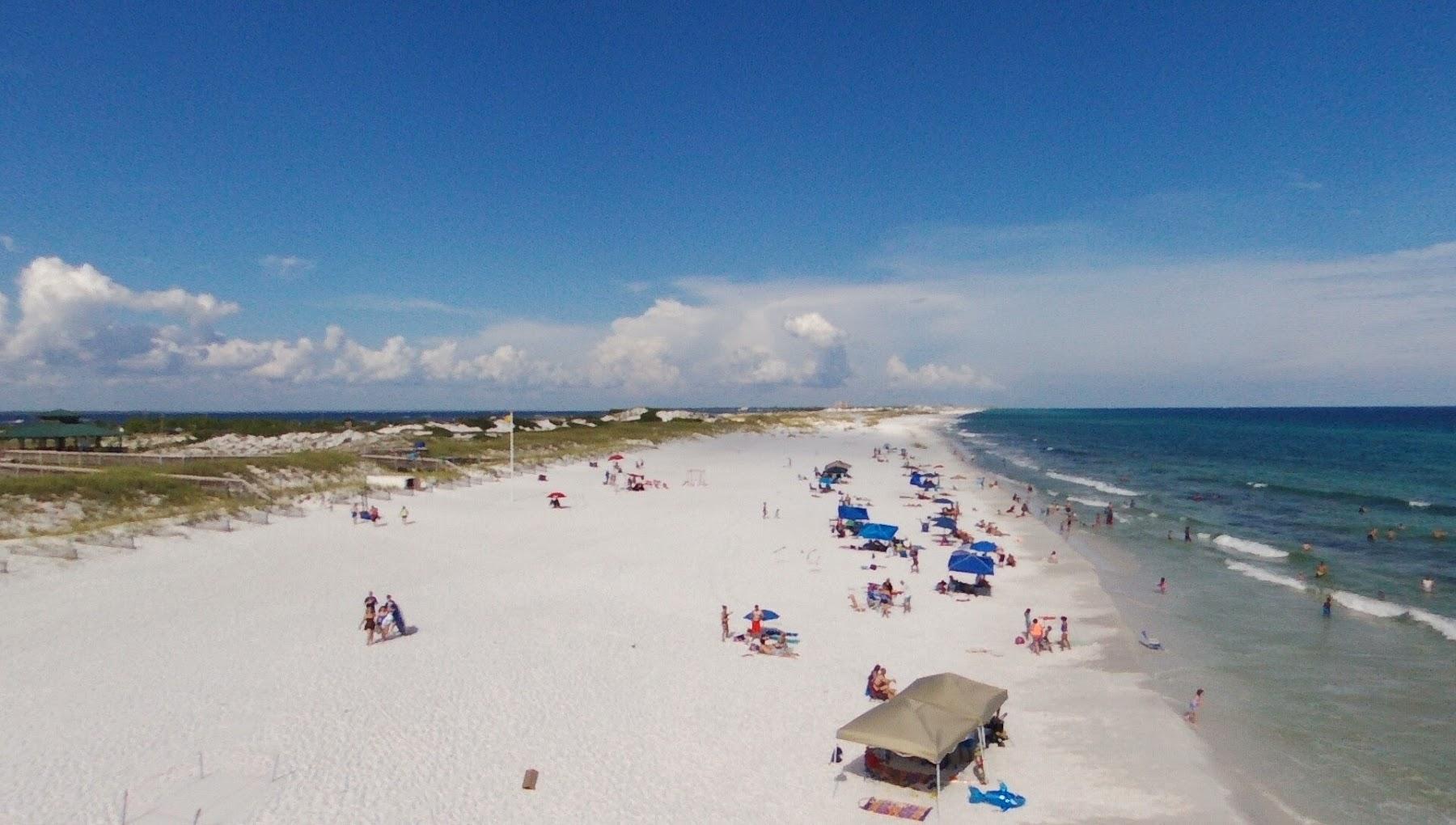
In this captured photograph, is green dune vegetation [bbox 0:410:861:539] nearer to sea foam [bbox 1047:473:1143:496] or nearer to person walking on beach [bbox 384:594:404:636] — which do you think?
person walking on beach [bbox 384:594:404:636]

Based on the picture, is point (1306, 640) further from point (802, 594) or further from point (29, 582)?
point (29, 582)

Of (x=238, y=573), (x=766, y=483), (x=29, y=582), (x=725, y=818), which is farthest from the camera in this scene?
(x=766, y=483)

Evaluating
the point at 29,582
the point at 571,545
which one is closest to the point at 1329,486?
the point at 571,545

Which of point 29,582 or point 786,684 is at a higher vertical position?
point 29,582

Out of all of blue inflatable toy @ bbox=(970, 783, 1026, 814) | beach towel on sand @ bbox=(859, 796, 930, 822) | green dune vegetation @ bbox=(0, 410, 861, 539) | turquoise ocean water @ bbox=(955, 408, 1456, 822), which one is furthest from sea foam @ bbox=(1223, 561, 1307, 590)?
green dune vegetation @ bbox=(0, 410, 861, 539)

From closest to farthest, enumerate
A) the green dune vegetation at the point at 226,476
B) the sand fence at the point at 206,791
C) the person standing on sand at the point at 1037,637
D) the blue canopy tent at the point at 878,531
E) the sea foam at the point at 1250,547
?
1. the sand fence at the point at 206,791
2. the person standing on sand at the point at 1037,637
3. the green dune vegetation at the point at 226,476
4. the blue canopy tent at the point at 878,531
5. the sea foam at the point at 1250,547

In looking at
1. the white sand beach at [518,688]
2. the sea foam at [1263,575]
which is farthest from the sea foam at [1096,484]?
the white sand beach at [518,688]

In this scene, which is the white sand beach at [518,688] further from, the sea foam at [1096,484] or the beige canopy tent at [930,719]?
the sea foam at [1096,484]
